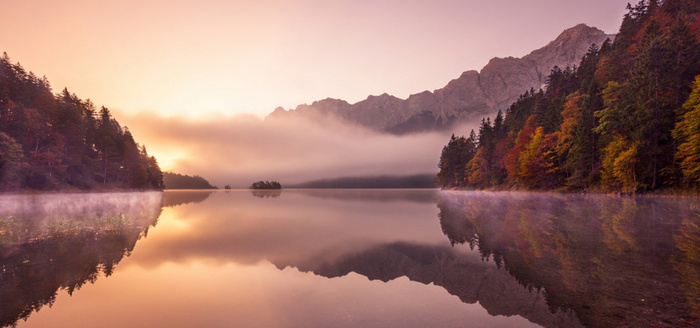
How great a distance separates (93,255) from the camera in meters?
12.3

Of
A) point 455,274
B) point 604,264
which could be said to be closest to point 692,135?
point 604,264

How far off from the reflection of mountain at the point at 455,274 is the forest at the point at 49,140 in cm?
6945

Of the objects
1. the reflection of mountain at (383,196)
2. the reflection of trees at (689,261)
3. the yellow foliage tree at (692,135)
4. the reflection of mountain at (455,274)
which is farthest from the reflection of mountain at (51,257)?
the yellow foliage tree at (692,135)

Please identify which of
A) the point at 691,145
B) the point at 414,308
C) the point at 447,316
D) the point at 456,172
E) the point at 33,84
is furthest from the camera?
the point at 456,172

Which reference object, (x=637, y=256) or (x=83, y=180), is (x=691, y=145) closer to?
(x=637, y=256)

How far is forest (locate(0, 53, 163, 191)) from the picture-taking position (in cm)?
5147

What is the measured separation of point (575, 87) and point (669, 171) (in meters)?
44.7

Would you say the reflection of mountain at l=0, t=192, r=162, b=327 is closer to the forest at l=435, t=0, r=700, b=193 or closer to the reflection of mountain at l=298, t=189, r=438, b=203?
the reflection of mountain at l=298, t=189, r=438, b=203

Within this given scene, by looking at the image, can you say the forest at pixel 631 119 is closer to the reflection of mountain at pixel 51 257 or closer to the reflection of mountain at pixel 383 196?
the reflection of mountain at pixel 383 196

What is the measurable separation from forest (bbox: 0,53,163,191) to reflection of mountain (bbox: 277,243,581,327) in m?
69.4

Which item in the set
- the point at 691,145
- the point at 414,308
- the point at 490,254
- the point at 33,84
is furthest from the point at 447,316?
the point at 33,84

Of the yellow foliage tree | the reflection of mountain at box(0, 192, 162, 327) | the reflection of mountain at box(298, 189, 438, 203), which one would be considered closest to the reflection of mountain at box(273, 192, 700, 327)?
the reflection of mountain at box(0, 192, 162, 327)

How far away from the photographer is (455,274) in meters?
9.90

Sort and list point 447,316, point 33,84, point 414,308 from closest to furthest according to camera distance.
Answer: point 447,316, point 414,308, point 33,84
